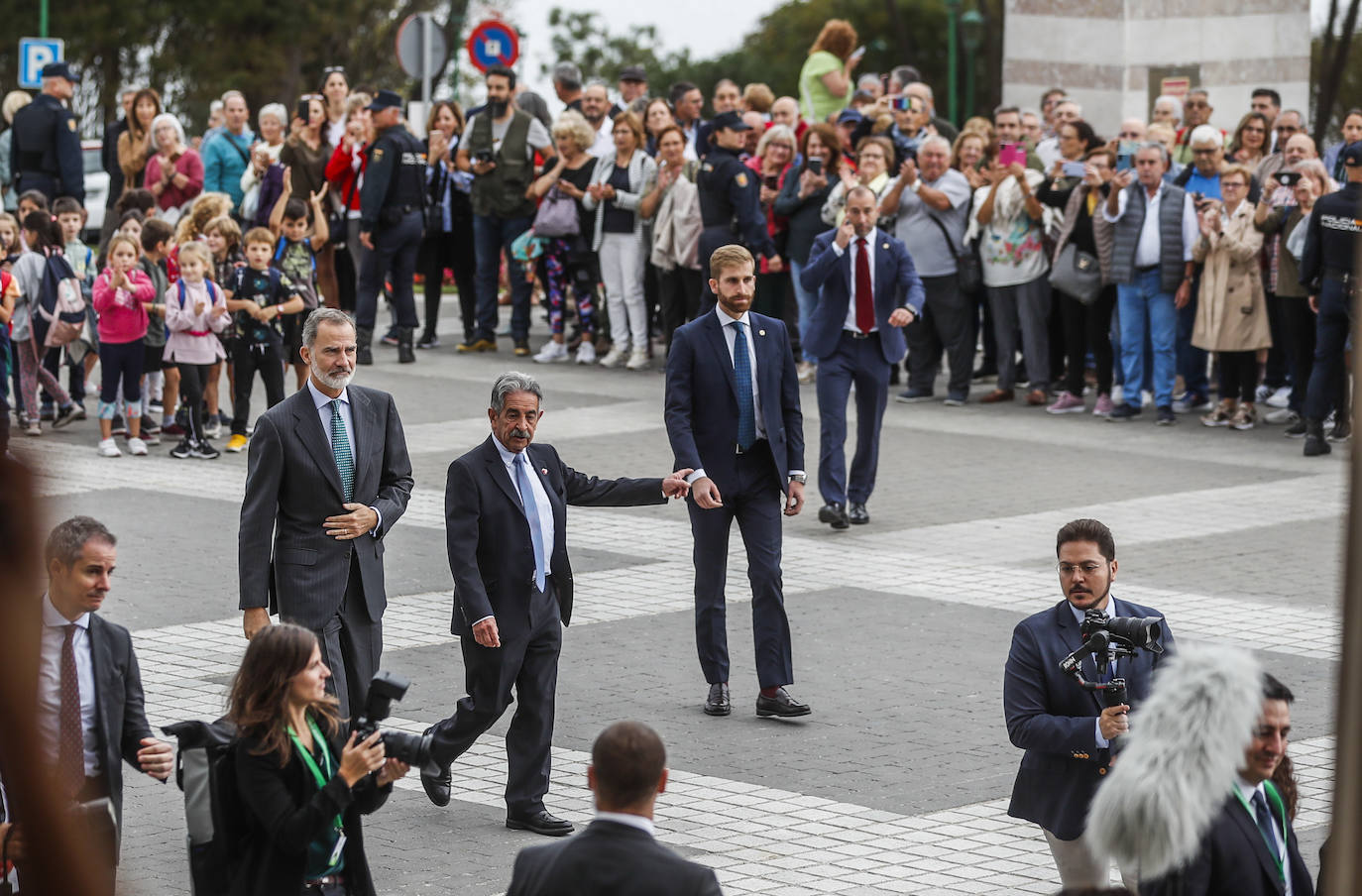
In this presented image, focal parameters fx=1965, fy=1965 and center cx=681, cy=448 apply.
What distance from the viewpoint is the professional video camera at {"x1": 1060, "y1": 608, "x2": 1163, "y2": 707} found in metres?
5.01

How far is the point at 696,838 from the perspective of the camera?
6660 millimetres

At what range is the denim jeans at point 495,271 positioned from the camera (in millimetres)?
19359

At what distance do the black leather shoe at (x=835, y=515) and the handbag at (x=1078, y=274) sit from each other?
5174 millimetres

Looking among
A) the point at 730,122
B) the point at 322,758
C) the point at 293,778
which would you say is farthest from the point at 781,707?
the point at 730,122

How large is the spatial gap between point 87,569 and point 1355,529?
4070mm

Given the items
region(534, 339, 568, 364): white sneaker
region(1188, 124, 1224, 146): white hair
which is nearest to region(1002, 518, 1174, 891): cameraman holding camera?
region(1188, 124, 1224, 146): white hair

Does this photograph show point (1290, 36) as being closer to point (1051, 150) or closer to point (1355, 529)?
point (1051, 150)

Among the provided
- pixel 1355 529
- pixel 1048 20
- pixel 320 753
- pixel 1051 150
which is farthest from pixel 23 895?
pixel 1048 20

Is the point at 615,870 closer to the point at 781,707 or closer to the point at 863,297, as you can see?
the point at 781,707

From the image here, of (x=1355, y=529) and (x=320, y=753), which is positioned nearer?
(x=1355, y=529)

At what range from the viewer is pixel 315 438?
6.82 metres

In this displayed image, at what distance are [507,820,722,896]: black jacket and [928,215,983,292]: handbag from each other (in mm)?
14401

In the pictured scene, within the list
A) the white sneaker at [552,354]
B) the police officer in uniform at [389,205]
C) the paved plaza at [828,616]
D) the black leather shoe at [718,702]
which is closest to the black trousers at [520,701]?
the paved plaza at [828,616]

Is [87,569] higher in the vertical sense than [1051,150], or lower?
lower
